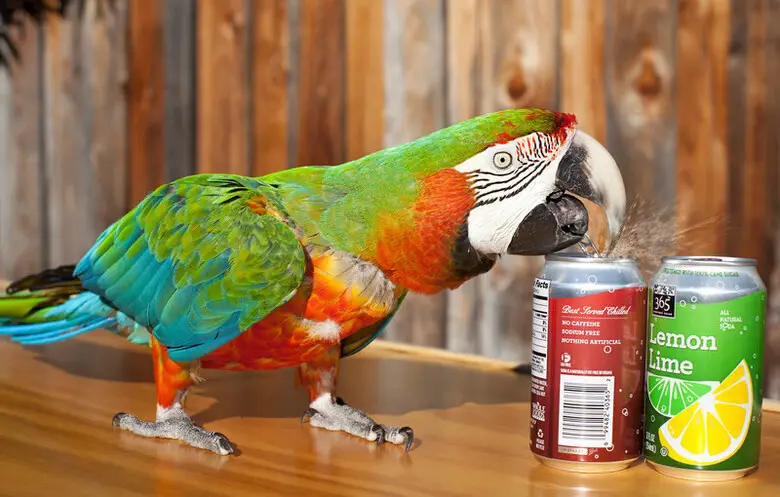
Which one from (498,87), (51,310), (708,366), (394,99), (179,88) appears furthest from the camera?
(179,88)

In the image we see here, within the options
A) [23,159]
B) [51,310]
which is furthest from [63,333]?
[23,159]

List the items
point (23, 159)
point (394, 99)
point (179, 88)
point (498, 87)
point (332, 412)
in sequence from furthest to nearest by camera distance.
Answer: point (23, 159), point (179, 88), point (394, 99), point (498, 87), point (332, 412)

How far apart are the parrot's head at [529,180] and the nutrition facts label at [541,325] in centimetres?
8

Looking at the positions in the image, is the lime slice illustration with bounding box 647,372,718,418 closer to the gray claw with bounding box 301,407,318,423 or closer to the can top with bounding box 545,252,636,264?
the can top with bounding box 545,252,636,264

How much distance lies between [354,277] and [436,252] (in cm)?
8

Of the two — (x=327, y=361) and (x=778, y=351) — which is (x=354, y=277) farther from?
(x=778, y=351)

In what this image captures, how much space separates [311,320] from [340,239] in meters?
0.08

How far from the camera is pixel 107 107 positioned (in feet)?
6.30

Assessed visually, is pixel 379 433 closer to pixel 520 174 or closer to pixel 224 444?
pixel 224 444

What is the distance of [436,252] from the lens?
2.33 ft

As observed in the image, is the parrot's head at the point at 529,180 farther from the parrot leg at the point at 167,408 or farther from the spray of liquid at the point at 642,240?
the parrot leg at the point at 167,408

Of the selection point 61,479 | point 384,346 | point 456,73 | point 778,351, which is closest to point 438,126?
point 456,73

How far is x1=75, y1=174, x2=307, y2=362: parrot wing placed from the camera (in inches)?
27.5

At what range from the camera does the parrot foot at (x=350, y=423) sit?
747mm
